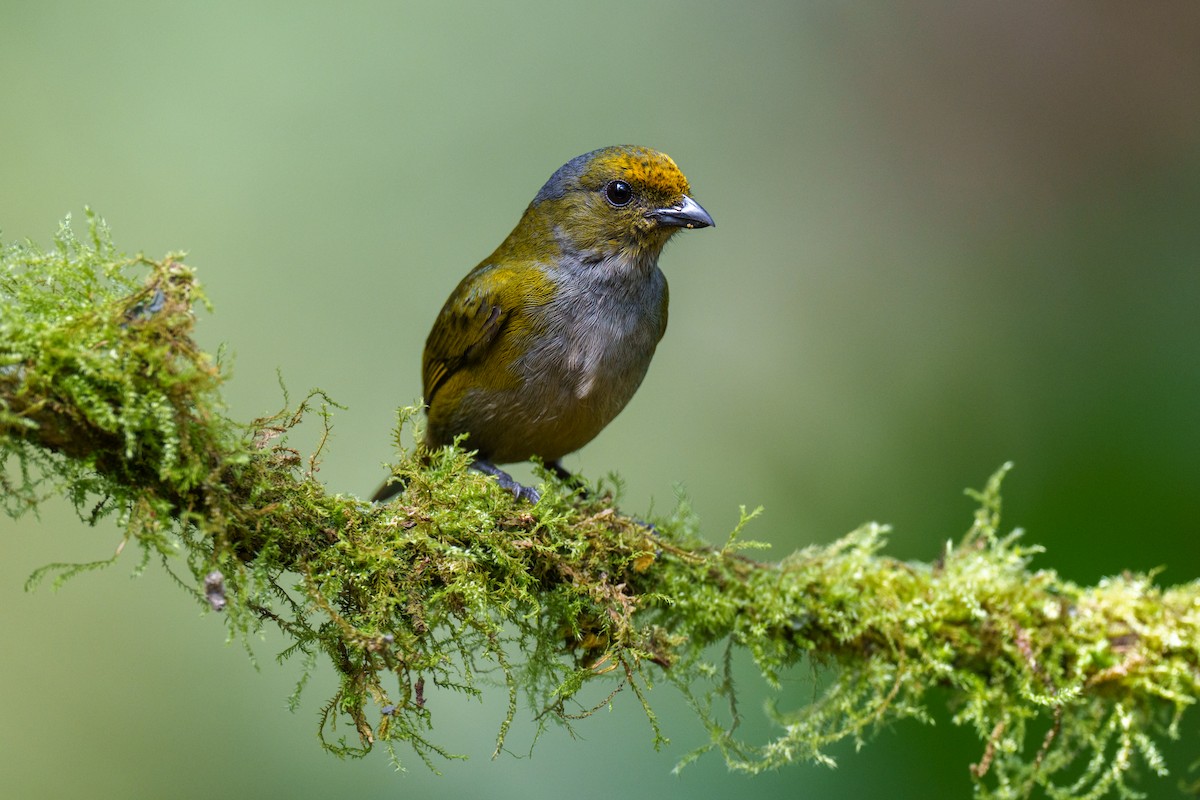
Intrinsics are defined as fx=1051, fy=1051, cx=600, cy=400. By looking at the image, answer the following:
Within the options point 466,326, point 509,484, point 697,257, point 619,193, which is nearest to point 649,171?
point 619,193

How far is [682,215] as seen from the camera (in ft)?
10.9

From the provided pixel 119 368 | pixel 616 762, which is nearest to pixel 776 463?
pixel 616 762

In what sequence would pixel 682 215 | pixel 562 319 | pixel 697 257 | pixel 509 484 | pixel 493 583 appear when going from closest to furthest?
1. pixel 493 583
2. pixel 509 484
3. pixel 562 319
4. pixel 682 215
5. pixel 697 257

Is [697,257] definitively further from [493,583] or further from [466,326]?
[493,583]

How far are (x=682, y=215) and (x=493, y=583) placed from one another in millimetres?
1471

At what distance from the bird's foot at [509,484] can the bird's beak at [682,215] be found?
0.95 meters

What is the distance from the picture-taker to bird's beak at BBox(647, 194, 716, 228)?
332cm

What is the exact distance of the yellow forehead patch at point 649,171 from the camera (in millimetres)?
3348

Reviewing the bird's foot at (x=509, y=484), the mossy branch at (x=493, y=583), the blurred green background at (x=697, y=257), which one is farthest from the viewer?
the blurred green background at (x=697, y=257)

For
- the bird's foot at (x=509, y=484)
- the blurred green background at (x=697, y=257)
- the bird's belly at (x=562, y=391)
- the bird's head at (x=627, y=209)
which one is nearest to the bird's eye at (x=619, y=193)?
the bird's head at (x=627, y=209)

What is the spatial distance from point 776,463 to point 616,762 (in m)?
1.50

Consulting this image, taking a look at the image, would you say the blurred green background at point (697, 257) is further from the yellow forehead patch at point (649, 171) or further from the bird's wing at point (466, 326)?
the yellow forehead patch at point (649, 171)

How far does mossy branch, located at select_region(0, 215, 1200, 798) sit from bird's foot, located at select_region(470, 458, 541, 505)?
0.56 ft

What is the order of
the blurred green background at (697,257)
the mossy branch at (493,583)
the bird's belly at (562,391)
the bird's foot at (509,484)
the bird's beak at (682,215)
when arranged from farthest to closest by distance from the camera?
the blurred green background at (697,257) → the bird's beak at (682,215) → the bird's belly at (562,391) → the bird's foot at (509,484) → the mossy branch at (493,583)
